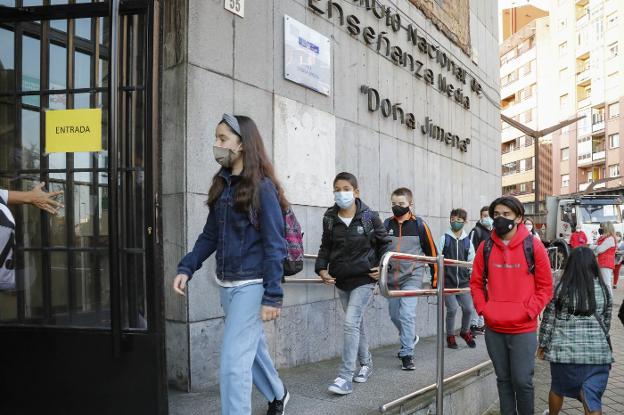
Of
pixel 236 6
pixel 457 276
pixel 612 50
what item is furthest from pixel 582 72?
pixel 236 6

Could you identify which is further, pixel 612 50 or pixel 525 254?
pixel 612 50

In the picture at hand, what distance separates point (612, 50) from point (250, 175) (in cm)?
4667

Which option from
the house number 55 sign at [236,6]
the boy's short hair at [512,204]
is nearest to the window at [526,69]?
the house number 55 sign at [236,6]

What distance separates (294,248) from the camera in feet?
10.3

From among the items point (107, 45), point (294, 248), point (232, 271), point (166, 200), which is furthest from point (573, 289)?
point (107, 45)

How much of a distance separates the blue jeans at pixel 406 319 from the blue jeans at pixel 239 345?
2579mm

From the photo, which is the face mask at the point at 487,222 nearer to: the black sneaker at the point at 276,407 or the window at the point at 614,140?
the black sneaker at the point at 276,407

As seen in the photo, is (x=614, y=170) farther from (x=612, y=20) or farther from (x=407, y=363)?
(x=407, y=363)

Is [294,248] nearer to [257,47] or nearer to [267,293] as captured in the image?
[267,293]

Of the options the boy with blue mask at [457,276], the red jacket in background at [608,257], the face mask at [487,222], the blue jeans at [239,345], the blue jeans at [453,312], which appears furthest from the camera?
the red jacket in background at [608,257]

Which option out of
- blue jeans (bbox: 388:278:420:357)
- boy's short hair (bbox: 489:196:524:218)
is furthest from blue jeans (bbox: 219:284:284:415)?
blue jeans (bbox: 388:278:420:357)

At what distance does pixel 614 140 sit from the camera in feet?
138

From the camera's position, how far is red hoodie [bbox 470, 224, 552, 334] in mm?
3844

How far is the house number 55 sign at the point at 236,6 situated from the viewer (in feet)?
15.3
